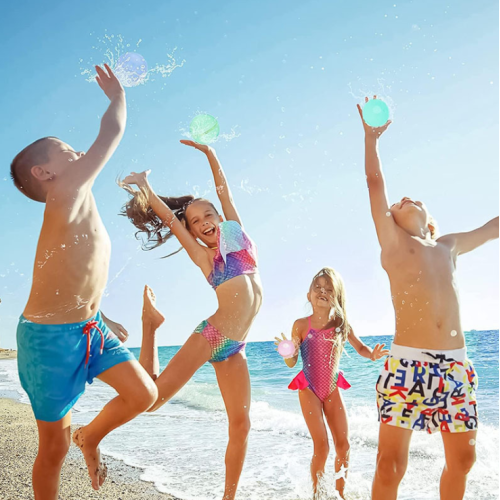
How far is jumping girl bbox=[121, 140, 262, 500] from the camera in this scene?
389 centimetres

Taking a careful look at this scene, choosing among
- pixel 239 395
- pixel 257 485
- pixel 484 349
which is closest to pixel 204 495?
pixel 257 485

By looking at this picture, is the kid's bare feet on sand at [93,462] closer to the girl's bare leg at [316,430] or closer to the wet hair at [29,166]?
the wet hair at [29,166]

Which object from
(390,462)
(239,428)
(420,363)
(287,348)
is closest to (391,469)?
(390,462)

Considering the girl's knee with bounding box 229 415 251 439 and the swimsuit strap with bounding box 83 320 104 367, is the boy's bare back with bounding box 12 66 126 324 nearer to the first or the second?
the swimsuit strap with bounding box 83 320 104 367

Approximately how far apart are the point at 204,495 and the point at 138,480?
83 centimetres

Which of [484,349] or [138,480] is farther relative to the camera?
[484,349]

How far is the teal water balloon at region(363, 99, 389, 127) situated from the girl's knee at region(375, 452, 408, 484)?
2.25 metres

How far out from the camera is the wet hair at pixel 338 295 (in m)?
4.94

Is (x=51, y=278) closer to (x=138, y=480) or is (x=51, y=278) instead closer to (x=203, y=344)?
(x=203, y=344)

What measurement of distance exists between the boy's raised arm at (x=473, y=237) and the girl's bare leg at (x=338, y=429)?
5.62 ft

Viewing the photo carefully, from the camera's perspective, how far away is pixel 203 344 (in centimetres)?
398

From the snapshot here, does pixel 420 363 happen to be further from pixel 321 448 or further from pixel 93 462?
pixel 93 462

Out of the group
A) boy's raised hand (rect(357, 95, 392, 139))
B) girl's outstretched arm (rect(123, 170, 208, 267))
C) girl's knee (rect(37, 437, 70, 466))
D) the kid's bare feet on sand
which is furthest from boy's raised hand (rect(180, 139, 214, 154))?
girl's knee (rect(37, 437, 70, 466))

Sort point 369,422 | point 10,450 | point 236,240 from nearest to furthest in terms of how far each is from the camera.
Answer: point 236,240 → point 10,450 → point 369,422
